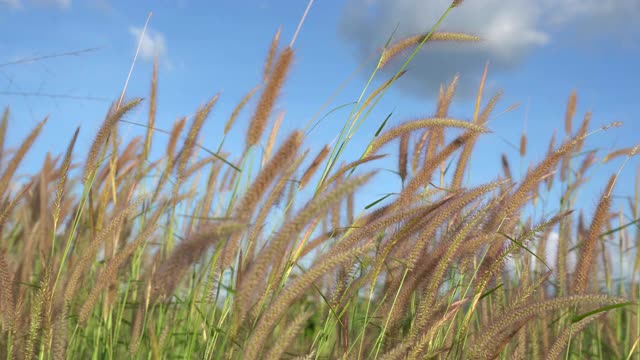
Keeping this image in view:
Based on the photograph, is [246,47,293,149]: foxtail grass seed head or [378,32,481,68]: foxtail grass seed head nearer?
[246,47,293,149]: foxtail grass seed head

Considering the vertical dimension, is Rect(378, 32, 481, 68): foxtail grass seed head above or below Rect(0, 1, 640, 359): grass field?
above

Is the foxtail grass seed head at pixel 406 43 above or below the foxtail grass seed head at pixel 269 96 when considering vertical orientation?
above

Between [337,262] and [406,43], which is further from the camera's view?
[406,43]

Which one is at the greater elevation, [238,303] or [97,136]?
[97,136]

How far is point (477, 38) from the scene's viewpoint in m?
2.37

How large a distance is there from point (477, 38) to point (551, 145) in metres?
1.46

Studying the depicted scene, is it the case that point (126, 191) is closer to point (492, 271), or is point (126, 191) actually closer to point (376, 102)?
point (376, 102)

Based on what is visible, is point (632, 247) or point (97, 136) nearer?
point (97, 136)

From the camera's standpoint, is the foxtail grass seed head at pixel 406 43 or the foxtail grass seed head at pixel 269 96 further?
the foxtail grass seed head at pixel 406 43

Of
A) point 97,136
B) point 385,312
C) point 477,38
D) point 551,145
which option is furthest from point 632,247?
point 97,136

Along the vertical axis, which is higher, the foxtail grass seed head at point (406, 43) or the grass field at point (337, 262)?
the foxtail grass seed head at point (406, 43)

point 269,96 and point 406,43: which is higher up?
point 406,43

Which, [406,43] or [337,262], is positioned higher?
[406,43]

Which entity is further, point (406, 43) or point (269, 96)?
point (406, 43)
